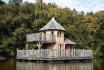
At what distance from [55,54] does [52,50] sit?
0.81m

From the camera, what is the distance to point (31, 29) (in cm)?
6512

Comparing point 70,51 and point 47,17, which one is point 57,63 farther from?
point 47,17

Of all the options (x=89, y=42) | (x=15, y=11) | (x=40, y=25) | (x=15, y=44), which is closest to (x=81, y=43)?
(x=89, y=42)

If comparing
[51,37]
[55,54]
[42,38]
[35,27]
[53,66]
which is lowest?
[53,66]

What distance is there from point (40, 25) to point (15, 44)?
22.6ft

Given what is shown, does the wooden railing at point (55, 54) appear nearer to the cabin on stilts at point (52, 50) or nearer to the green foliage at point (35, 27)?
the cabin on stilts at point (52, 50)

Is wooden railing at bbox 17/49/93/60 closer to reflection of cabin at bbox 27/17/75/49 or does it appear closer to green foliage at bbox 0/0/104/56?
reflection of cabin at bbox 27/17/75/49

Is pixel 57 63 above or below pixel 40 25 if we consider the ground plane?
below

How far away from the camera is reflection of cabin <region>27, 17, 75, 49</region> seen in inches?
1827

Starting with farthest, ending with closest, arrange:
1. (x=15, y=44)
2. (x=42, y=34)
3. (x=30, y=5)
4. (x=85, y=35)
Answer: (x=30, y=5), (x=85, y=35), (x=15, y=44), (x=42, y=34)

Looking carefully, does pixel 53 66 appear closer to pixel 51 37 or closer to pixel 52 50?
pixel 52 50

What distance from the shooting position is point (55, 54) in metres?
42.2

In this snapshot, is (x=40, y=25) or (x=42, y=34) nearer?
(x=42, y=34)

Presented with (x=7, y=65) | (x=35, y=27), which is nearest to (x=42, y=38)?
(x=7, y=65)
